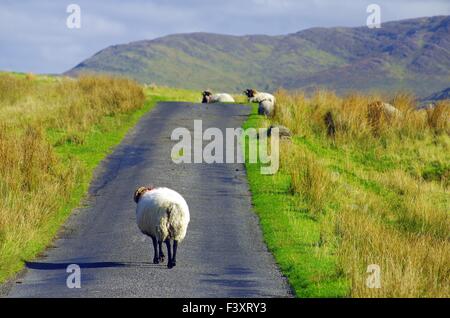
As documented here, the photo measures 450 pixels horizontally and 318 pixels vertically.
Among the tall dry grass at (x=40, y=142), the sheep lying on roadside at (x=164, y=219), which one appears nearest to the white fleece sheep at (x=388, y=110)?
the tall dry grass at (x=40, y=142)

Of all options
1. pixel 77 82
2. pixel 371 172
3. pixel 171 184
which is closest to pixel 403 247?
pixel 171 184

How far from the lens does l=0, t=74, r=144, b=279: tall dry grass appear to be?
15.8 meters

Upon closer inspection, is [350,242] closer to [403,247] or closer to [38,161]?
[403,247]

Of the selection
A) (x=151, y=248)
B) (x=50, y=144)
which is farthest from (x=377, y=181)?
(x=151, y=248)

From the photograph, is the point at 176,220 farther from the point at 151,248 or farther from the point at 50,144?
the point at 50,144

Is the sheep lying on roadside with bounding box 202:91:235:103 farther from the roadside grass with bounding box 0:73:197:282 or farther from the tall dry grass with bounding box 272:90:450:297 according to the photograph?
the tall dry grass with bounding box 272:90:450:297

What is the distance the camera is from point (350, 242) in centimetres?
1523

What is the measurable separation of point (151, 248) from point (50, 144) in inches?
351

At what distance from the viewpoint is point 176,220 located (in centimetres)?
1374

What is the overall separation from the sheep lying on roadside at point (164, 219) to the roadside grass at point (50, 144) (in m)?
2.55

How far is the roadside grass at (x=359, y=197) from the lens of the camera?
12.8m

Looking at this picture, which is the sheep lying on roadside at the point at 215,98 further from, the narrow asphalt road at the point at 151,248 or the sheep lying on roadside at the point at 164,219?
the sheep lying on roadside at the point at 164,219

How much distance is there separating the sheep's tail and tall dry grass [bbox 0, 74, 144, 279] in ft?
10.0

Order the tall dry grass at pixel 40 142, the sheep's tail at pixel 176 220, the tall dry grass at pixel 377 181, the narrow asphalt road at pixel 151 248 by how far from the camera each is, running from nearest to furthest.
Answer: the narrow asphalt road at pixel 151 248 → the tall dry grass at pixel 377 181 → the sheep's tail at pixel 176 220 → the tall dry grass at pixel 40 142
